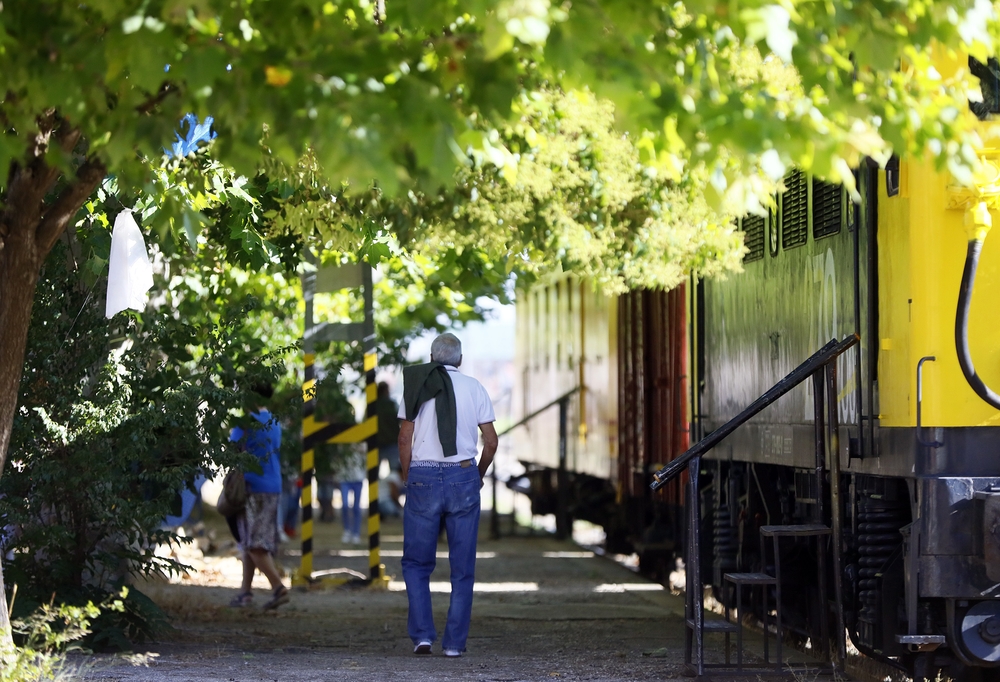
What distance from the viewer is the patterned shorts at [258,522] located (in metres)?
10.4

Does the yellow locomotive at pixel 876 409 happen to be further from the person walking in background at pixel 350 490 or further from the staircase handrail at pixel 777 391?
the person walking in background at pixel 350 490

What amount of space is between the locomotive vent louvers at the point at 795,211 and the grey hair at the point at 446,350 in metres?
2.02

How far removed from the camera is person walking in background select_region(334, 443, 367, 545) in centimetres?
1739

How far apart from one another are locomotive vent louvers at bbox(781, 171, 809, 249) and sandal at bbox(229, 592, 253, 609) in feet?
15.8

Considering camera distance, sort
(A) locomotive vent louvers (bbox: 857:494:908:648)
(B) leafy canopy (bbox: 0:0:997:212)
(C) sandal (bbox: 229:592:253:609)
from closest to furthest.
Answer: (B) leafy canopy (bbox: 0:0:997:212), (A) locomotive vent louvers (bbox: 857:494:908:648), (C) sandal (bbox: 229:592:253:609)

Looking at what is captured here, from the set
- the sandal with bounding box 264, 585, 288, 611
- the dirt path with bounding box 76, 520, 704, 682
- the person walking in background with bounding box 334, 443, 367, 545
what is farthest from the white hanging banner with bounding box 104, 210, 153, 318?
the person walking in background with bounding box 334, 443, 367, 545

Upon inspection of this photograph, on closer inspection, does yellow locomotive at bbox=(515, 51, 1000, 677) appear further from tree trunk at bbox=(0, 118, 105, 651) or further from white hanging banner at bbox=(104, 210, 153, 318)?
tree trunk at bbox=(0, 118, 105, 651)

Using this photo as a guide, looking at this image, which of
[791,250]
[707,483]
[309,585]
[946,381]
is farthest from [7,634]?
[309,585]

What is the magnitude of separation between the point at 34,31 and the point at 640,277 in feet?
19.9

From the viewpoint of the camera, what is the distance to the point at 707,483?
10.4 metres

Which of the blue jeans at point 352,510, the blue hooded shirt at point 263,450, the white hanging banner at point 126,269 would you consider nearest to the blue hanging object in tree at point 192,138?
the white hanging banner at point 126,269

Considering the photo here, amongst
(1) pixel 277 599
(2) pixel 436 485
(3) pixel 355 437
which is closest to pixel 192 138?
(2) pixel 436 485

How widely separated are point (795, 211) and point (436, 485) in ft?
8.44

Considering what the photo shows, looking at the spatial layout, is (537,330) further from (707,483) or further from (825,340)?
(825,340)
